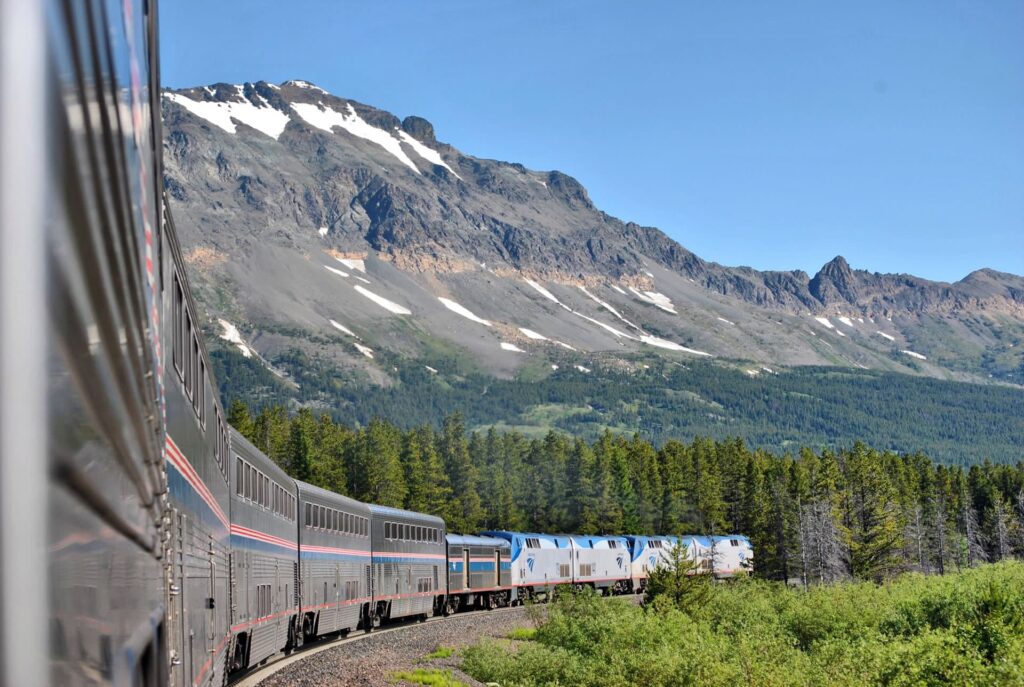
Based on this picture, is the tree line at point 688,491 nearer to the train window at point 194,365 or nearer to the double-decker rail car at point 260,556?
the double-decker rail car at point 260,556

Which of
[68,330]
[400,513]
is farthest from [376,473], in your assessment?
[68,330]

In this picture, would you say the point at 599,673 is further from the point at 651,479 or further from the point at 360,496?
the point at 651,479

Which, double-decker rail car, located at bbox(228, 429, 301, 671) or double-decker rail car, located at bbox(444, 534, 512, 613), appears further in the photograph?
double-decker rail car, located at bbox(444, 534, 512, 613)

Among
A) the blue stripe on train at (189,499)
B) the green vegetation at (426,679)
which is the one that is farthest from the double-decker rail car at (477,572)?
the blue stripe on train at (189,499)

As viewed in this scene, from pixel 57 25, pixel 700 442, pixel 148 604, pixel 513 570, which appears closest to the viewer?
pixel 57 25

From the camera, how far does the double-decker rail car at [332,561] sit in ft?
100

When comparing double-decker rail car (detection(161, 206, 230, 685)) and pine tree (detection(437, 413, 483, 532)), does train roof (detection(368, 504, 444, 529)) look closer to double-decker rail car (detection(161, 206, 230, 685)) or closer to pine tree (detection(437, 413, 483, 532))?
double-decker rail car (detection(161, 206, 230, 685))

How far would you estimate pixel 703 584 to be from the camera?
47.9 meters

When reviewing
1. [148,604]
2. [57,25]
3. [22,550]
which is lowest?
[148,604]

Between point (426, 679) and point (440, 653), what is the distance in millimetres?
7605

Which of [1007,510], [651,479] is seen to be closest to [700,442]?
[651,479]

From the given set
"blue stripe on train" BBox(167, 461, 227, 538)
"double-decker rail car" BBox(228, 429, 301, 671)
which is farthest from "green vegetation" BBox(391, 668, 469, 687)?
"blue stripe on train" BBox(167, 461, 227, 538)

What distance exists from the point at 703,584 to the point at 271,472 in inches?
1103

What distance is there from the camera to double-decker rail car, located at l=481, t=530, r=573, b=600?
66125 millimetres
